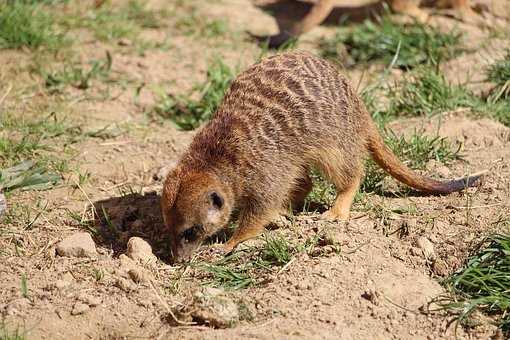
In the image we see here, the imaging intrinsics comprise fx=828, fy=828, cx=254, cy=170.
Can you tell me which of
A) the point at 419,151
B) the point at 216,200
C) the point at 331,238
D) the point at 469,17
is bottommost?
the point at 469,17

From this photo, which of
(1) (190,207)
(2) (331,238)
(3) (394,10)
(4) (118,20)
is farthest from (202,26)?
(2) (331,238)

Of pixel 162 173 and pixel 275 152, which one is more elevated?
pixel 275 152

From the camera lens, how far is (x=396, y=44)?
214 inches

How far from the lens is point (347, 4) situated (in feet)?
22.1

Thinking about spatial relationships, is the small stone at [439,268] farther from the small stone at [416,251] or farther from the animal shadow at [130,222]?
the animal shadow at [130,222]

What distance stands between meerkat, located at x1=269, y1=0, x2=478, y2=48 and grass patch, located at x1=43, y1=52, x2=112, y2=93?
3.93 ft

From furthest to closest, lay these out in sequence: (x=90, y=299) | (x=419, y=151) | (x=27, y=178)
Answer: (x=419, y=151) < (x=27, y=178) < (x=90, y=299)

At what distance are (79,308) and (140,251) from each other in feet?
1.31

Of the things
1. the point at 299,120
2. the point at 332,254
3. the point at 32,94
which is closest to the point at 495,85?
the point at 299,120

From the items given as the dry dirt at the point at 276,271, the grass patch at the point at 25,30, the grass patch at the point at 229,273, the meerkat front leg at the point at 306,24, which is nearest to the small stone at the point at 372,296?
the dry dirt at the point at 276,271

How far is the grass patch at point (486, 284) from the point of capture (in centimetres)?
307

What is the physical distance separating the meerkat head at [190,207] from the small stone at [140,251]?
0.11 meters

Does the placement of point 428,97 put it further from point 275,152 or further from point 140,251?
point 140,251

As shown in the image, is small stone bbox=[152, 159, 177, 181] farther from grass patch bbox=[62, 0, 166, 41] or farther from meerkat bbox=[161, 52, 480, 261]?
grass patch bbox=[62, 0, 166, 41]
